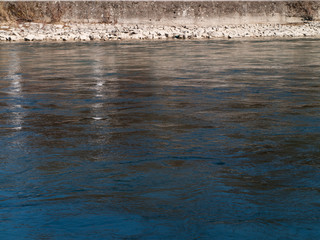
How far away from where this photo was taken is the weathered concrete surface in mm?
35422

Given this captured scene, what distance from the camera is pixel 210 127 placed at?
565 centimetres

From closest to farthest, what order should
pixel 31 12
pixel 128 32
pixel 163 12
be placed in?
pixel 128 32
pixel 31 12
pixel 163 12

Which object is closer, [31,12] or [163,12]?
[31,12]

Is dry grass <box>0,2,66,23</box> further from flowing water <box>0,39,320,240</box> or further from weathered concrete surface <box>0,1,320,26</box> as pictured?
flowing water <box>0,39,320,240</box>

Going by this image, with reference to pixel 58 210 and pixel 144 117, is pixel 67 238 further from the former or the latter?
pixel 144 117

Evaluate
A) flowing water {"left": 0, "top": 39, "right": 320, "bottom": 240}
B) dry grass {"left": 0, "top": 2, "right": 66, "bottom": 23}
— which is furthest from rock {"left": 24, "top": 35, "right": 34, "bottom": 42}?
flowing water {"left": 0, "top": 39, "right": 320, "bottom": 240}

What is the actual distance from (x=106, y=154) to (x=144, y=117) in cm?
184

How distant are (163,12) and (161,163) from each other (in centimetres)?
3420

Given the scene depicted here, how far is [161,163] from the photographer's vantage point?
4.25 meters

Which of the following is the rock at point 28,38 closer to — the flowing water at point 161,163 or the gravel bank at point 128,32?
the gravel bank at point 128,32

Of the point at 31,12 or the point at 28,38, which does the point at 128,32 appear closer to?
the point at 28,38

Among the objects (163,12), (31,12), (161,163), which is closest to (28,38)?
(31,12)

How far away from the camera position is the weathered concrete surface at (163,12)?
35.4m

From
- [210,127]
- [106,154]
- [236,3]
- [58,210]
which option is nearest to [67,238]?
[58,210]
